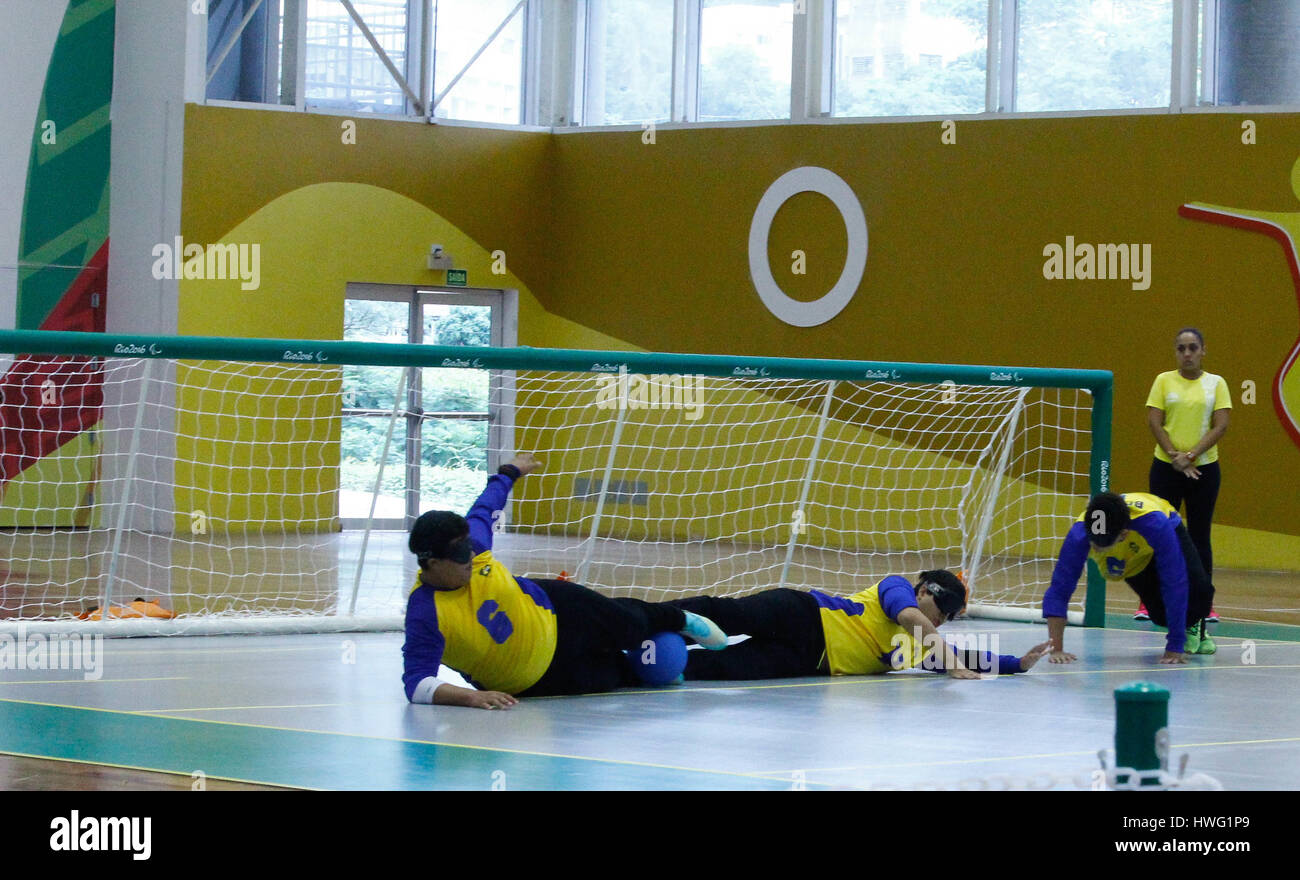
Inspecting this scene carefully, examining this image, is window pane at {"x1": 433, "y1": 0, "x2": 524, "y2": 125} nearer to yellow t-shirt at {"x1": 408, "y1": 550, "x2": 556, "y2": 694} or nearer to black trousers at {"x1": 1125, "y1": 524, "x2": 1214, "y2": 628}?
black trousers at {"x1": 1125, "y1": 524, "x2": 1214, "y2": 628}

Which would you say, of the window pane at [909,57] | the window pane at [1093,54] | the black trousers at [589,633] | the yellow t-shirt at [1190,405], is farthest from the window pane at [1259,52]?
the black trousers at [589,633]

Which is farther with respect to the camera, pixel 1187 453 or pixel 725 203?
pixel 725 203

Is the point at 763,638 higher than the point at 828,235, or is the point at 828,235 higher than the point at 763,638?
the point at 828,235

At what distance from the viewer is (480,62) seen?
629 inches

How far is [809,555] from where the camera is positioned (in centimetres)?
1366

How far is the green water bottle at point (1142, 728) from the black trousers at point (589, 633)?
3050 millimetres

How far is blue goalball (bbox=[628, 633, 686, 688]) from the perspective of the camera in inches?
258

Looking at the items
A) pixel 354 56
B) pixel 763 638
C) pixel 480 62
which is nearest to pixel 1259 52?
pixel 480 62

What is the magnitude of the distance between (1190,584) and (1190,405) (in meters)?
1.73

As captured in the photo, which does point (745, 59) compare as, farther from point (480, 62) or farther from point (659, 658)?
point (659, 658)

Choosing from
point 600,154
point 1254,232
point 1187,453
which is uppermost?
point 600,154
